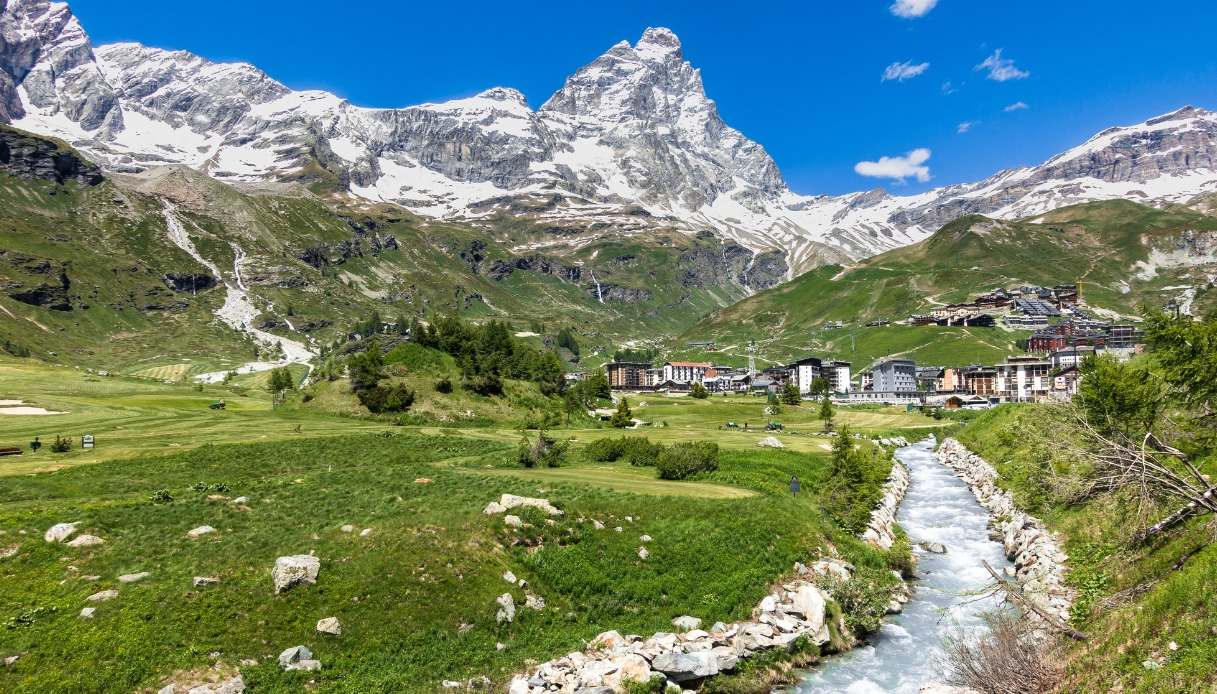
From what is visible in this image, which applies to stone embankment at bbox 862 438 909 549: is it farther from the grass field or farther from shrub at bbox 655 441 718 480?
shrub at bbox 655 441 718 480

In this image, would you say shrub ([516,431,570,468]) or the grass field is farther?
shrub ([516,431,570,468])

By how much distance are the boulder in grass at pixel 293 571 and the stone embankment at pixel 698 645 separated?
9.85 m

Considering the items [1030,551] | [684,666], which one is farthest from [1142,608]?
[1030,551]

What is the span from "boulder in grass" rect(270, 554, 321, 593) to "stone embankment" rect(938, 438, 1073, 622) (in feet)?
95.1

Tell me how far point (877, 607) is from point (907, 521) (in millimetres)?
26034

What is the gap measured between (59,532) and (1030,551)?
5334cm

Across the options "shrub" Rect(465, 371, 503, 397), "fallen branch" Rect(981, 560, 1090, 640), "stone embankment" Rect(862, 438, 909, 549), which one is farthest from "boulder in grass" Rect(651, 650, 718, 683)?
"shrub" Rect(465, 371, 503, 397)

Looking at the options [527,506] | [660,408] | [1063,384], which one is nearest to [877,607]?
[527,506]

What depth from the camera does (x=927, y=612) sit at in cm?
3588

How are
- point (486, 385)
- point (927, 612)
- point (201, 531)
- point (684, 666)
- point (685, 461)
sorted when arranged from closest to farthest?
point (684, 666) → point (201, 531) → point (927, 612) → point (685, 461) → point (486, 385)

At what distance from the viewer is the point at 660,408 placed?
158750mm

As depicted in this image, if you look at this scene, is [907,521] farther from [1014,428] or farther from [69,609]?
[69,609]

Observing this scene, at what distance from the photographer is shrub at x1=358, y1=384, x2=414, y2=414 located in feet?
310

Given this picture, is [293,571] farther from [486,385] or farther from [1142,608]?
[486,385]
